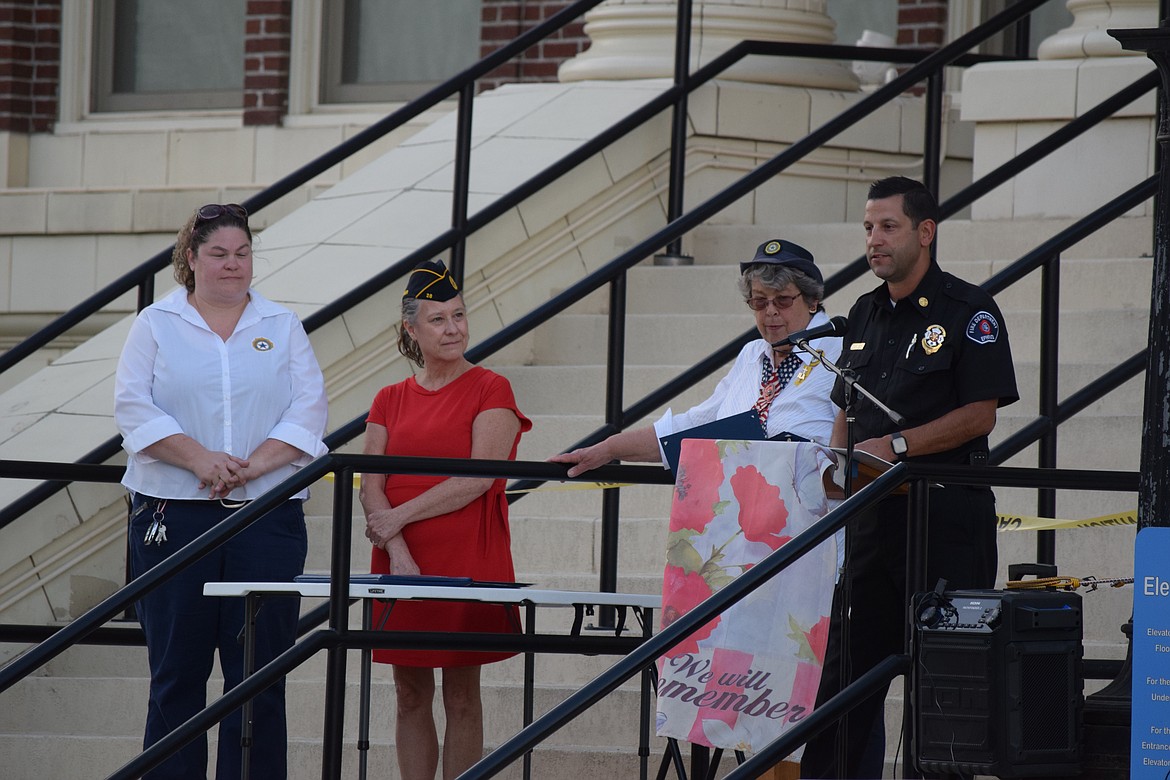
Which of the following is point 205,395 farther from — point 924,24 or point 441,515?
point 924,24

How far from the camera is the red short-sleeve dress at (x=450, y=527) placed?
567 centimetres

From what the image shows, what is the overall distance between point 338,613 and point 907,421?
152cm

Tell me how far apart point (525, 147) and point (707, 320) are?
149cm

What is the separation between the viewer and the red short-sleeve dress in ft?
18.6

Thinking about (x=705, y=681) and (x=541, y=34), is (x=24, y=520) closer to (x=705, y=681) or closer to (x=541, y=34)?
(x=541, y=34)

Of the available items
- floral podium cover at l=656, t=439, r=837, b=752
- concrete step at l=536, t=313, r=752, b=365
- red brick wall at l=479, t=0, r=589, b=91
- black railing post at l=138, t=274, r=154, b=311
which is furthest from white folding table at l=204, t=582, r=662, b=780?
red brick wall at l=479, t=0, r=589, b=91

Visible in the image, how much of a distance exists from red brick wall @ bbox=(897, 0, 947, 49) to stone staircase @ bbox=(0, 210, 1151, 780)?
94.2 inches

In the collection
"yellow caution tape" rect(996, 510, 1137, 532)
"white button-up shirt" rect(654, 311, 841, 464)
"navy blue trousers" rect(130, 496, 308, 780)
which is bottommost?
"navy blue trousers" rect(130, 496, 308, 780)

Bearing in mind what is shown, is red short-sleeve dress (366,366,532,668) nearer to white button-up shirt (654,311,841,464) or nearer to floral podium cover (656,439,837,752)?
white button-up shirt (654,311,841,464)

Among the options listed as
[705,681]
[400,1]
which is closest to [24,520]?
[705,681]

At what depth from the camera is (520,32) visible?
11.9 meters

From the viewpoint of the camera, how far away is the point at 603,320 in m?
8.70

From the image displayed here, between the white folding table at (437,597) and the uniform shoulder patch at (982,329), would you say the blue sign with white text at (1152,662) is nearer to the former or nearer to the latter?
the uniform shoulder patch at (982,329)

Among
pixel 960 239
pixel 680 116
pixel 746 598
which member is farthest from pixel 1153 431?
pixel 680 116
